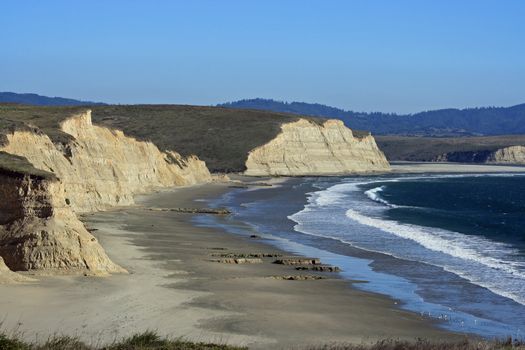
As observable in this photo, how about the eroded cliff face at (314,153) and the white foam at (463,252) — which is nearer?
the white foam at (463,252)

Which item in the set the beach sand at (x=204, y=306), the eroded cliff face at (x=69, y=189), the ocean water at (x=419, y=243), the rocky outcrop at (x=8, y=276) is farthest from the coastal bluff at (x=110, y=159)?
the ocean water at (x=419, y=243)

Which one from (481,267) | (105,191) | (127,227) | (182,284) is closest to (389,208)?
(105,191)

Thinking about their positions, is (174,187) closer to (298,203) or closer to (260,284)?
(298,203)

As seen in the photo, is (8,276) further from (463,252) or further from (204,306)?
(463,252)

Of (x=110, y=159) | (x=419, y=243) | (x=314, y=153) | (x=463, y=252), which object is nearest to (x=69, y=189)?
(x=110, y=159)

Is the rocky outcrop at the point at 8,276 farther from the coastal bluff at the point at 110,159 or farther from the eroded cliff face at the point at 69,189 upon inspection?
the eroded cliff face at the point at 69,189

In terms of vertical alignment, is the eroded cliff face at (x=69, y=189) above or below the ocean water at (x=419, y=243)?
above

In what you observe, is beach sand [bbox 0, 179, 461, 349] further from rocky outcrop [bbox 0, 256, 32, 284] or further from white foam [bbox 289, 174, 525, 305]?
white foam [bbox 289, 174, 525, 305]
